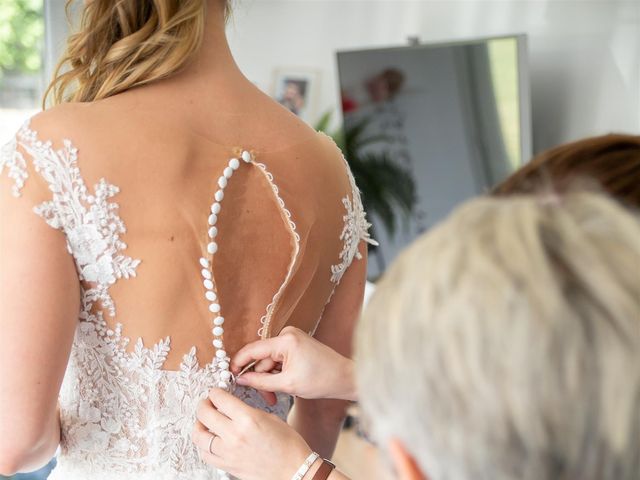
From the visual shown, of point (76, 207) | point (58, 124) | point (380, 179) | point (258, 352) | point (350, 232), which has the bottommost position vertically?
point (380, 179)

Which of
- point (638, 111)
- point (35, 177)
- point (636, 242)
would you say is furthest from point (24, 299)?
point (638, 111)

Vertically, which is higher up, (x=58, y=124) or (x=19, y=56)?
(x=58, y=124)

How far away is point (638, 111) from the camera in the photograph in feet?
8.28

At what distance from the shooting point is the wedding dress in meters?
1.11

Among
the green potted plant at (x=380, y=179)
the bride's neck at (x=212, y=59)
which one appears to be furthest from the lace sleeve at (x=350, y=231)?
the green potted plant at (x=380, y=179)

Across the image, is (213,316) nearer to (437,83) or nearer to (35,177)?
(35,177)

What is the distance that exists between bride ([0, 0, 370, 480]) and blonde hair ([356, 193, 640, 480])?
63 cm

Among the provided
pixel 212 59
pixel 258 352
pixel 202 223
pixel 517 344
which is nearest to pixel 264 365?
pixel 258 352

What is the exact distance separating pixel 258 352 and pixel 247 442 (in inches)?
5.8

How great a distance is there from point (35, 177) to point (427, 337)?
2.39ft

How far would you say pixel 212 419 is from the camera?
3.83 ft

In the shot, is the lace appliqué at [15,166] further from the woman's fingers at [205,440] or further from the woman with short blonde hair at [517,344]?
the woman with short blonde hair at [517,344]

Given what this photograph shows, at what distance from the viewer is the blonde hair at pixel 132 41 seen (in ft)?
A: 3.79

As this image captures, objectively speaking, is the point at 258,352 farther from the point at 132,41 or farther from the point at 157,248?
the point at 132,41
